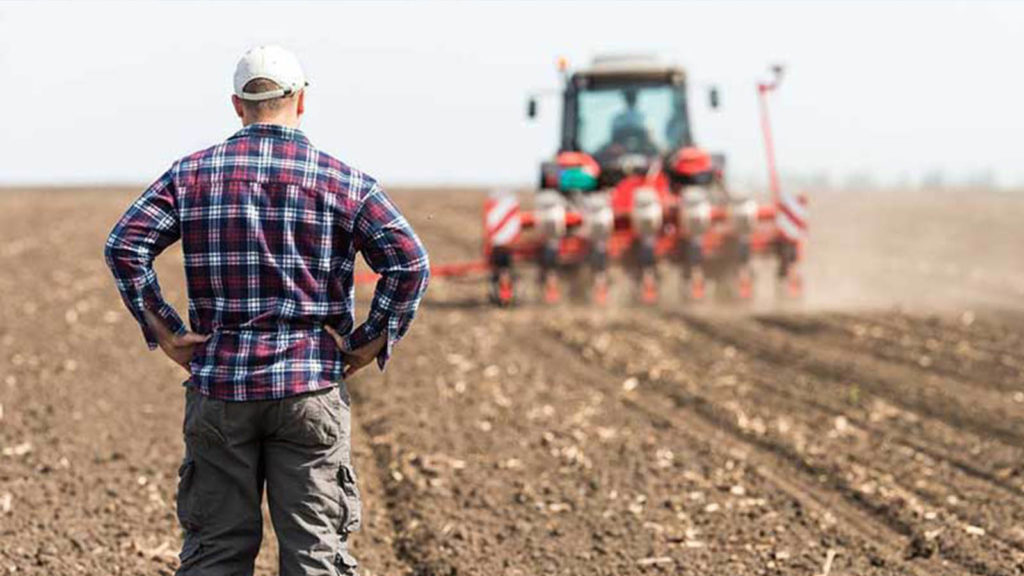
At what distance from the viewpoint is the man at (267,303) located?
343 centimetres

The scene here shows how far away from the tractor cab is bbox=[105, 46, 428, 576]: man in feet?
36.0

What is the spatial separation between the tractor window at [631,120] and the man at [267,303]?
37.3 ft

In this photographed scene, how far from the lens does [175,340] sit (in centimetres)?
355

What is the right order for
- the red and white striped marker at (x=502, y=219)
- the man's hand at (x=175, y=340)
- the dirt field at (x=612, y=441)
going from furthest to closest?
the red and white striped marker at (x=502, y=219) → the dirt field at (x=612, y=441) → the man's hand at (x=175, y=340)

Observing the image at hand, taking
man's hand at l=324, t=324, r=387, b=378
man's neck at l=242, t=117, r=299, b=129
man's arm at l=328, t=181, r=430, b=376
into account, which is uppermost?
man's neck at l=242, t=117, r=299, b=129

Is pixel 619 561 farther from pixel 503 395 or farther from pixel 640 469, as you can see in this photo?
pixel 503 395

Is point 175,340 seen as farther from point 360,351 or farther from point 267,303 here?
point 360,351

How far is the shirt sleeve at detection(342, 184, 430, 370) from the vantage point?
3.48m

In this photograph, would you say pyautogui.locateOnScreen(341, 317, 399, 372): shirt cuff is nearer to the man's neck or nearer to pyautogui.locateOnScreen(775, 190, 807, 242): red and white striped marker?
the man's neck

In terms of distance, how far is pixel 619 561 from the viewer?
541 centimetres

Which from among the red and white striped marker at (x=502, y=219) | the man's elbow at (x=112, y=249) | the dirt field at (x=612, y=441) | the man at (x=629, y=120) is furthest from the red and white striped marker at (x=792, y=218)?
the man's elbow at (x=112, y=249)

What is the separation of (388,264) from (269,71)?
1.94 ft

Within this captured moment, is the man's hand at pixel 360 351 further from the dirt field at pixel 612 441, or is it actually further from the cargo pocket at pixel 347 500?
the dirt field at pixel 612 441

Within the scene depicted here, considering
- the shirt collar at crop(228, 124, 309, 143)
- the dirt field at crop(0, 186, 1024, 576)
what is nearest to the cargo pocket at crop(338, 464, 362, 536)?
the shirt collar at crop(228, 124, 309, 143)
